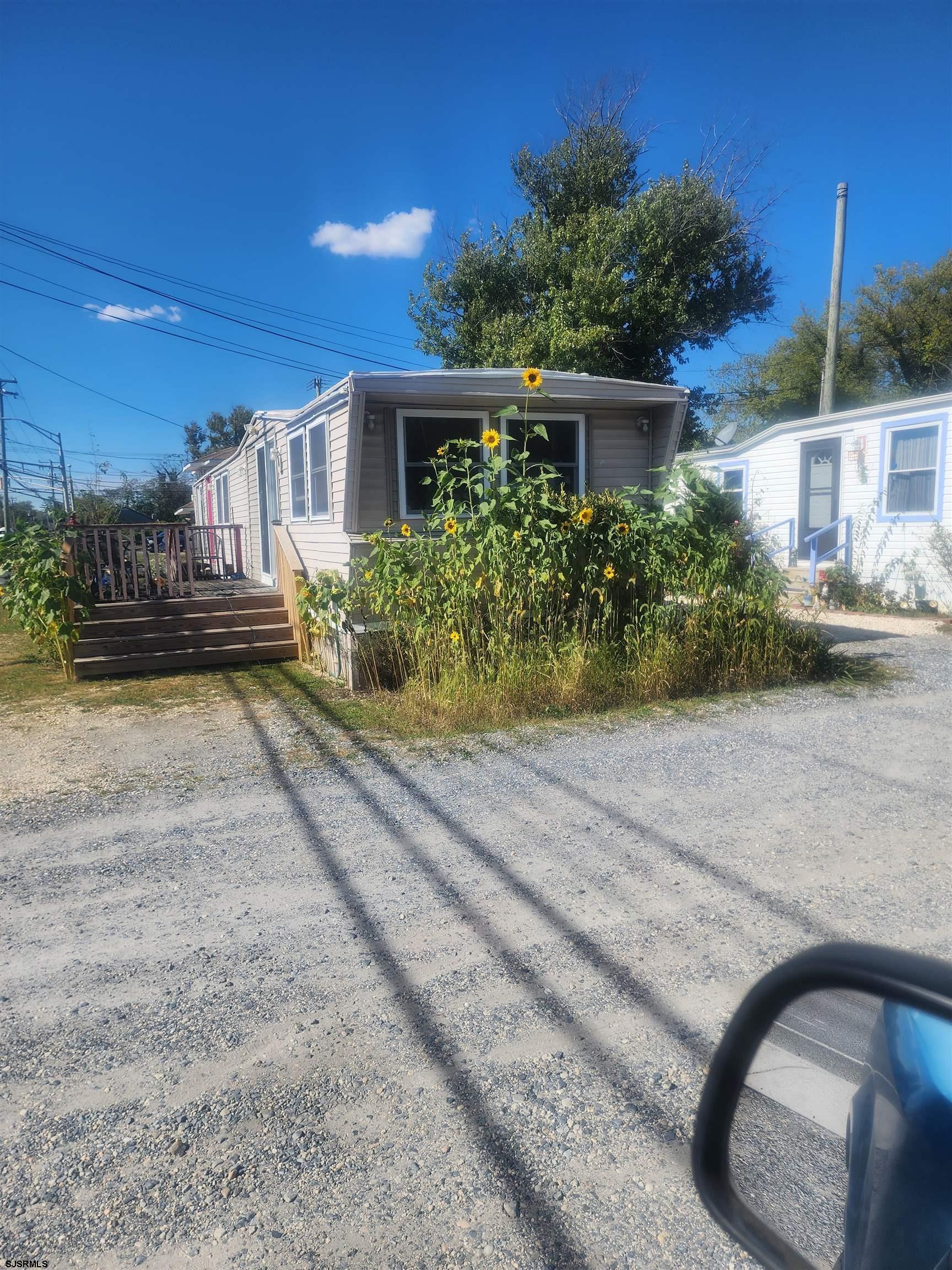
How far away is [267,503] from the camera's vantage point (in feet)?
44.5

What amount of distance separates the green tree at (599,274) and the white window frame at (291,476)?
9314 mm

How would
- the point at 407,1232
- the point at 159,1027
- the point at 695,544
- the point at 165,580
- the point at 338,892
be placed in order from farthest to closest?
1. the point at 165,580
2. the point at 695,544
3. the point at 338,892
4. the point at 159,1027
5. the point at 407,1232

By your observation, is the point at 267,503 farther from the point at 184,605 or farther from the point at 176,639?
the point at 176,639

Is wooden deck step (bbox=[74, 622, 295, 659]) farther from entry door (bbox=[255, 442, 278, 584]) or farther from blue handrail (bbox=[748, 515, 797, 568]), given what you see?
blue handrail (bbox=[748, 515, 797, 568])

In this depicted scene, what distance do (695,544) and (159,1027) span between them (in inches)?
244

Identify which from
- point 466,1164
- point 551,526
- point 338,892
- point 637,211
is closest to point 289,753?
point 338,892

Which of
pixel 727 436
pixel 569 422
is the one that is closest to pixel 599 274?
pixel 727 436

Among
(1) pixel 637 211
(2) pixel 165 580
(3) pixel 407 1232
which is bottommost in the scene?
(3) pixel 407 1232

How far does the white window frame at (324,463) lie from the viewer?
9211mm

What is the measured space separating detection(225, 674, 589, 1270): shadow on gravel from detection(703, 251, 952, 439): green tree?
25553 mm

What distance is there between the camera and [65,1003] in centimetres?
280

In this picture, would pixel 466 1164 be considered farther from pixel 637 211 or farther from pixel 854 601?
pixel 637 211

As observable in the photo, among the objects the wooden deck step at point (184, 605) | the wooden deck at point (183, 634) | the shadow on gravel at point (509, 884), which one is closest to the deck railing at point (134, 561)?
the wooden deck step at point (184, 605)

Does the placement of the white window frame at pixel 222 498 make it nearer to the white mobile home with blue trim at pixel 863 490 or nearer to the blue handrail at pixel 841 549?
the white mobile home with blue trim at pixel 863 490
